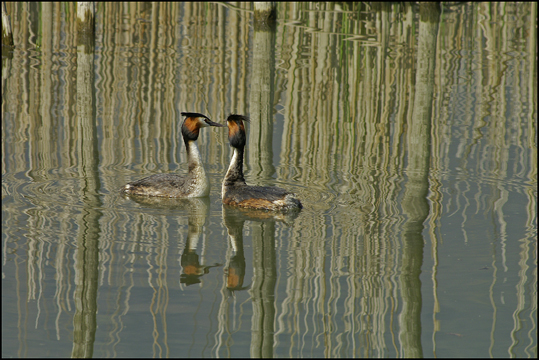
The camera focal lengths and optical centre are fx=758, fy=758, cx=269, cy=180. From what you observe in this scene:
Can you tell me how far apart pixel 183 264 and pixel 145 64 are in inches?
360

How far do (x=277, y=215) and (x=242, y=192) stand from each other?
459mm

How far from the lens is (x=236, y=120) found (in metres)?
7.86

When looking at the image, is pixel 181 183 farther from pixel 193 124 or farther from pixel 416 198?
pixel 416 198

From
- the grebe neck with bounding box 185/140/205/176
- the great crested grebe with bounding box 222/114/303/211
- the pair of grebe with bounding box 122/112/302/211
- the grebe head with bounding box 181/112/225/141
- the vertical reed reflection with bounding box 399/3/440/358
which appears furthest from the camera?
the grebe head with bounding box 181/112/225/141

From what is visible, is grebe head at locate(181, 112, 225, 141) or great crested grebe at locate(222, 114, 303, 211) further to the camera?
grebe head at locate(181, 112, 225, 141)

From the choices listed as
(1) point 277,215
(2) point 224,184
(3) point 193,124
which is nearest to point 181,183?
(2) point 224,184

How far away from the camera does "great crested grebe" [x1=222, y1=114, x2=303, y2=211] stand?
7348 mm

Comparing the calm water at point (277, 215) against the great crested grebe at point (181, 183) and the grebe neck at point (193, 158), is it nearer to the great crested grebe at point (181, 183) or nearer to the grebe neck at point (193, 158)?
the great crested grebe at point (181, 183)

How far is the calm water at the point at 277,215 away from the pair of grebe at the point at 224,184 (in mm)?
135

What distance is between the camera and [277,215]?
24.0ft

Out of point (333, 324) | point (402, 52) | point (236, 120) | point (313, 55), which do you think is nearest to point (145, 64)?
point (313, 55)

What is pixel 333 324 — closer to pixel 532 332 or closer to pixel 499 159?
pixel 532 332

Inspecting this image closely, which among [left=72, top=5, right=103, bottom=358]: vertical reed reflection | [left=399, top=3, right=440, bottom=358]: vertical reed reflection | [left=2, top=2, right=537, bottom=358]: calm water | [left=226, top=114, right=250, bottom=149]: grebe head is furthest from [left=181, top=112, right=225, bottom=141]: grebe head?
[left=399, top=3, right=440, bottom=358]: vertical reed reflection

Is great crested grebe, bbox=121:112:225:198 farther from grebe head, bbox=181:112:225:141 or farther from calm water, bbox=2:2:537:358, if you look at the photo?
calm water, bbox=2:2:537:358
